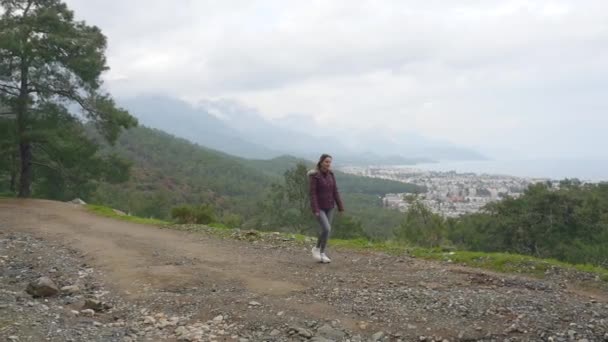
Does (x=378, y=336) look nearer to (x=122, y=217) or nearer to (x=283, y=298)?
(x=283, y=298)

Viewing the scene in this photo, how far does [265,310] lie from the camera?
6.39 metres

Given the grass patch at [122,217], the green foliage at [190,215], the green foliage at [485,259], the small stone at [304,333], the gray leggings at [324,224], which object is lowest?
the grass patch at [122,217]

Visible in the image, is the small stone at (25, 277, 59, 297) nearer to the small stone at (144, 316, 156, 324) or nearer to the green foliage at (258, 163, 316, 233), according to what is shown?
the small stone at (144, 316, 156, 324)

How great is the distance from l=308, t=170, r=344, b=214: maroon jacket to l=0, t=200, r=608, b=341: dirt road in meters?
1.14

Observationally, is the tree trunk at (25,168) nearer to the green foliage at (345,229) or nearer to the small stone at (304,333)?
the small stone at (304,333)

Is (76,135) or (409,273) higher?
(76,135)

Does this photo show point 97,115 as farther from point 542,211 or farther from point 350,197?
point 350,197

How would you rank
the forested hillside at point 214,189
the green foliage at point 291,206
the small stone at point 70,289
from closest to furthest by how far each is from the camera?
the small stone at point 70,289 → the green foliage at point 291,206 → the forested hillside at point 214,189

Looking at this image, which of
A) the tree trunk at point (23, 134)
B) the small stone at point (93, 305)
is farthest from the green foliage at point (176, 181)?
the small stone at point (93, 305)

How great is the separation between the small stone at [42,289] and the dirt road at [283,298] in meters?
0.16

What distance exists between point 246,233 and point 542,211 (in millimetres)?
25449

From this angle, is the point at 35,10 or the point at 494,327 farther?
the point at 35,10

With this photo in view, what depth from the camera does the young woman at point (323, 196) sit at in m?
8.86

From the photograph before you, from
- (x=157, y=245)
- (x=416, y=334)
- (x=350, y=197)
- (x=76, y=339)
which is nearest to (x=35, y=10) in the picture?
(x=157, y=245)
